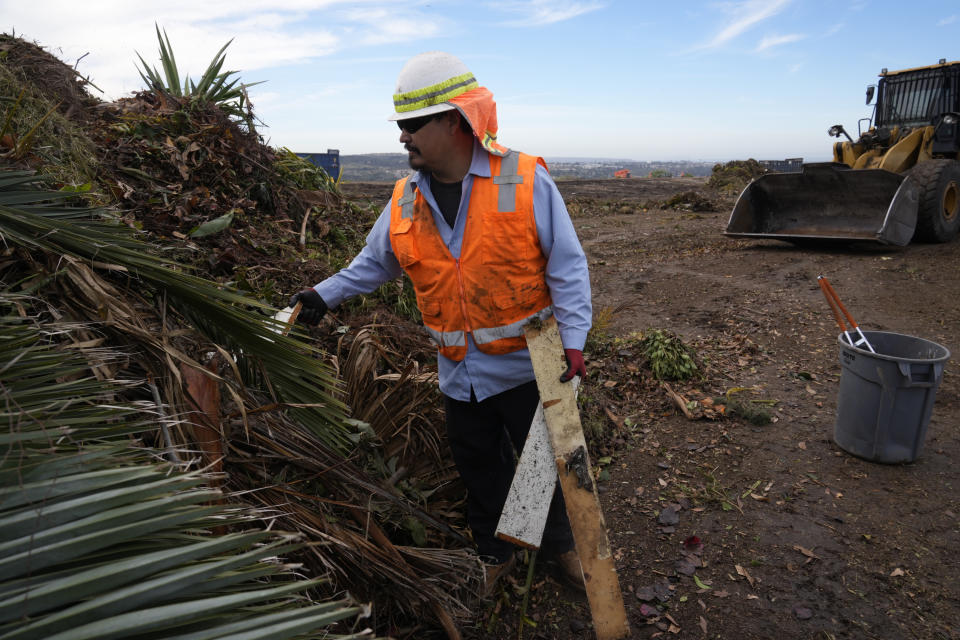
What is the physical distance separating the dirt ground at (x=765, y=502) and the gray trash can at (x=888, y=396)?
14cm

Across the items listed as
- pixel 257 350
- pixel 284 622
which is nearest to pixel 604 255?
pixel 257 350

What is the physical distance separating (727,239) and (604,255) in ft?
8.47

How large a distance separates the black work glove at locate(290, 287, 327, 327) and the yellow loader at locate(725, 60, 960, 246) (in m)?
8.48

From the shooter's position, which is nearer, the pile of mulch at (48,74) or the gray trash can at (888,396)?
the gray trash can at (888,396)

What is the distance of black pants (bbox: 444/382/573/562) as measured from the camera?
8.89 ft

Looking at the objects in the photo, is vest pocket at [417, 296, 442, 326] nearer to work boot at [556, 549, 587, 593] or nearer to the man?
the man

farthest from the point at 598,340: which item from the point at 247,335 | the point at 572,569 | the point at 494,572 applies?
the point at 247,335

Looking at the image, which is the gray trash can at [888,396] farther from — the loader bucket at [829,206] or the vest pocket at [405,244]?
the loader bucket at [829,206]

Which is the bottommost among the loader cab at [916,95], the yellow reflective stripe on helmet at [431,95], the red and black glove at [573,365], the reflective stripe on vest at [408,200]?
the red and black glove at [573,365]

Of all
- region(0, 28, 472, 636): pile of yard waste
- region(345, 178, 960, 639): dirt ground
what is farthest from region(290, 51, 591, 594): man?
region(345, 178, 960, 639): dirt ground

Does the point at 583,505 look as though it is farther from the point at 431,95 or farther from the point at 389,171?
the point at 389,171

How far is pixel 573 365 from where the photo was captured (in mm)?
2367

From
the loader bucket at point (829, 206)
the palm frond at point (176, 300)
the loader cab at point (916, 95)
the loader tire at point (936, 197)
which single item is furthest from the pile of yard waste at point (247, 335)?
the loader cab at point (916, 95)

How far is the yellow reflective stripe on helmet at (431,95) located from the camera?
2.32m
